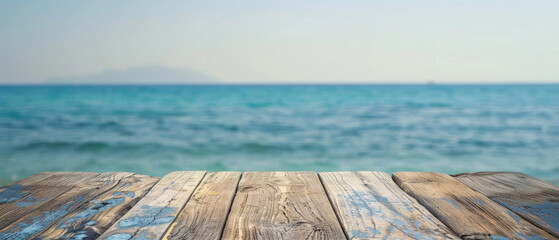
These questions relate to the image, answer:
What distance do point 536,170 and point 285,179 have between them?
6.06m

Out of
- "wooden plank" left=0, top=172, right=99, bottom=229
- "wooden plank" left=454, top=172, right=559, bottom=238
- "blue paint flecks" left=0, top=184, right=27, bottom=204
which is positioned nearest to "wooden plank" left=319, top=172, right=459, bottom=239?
"wooden plank" left=454, top=172, right=559, bottom=238

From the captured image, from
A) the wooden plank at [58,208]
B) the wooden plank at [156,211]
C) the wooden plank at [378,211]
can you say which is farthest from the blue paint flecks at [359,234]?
the wooden plank at [58,208]

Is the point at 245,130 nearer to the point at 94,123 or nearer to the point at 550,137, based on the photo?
the point at 94,123

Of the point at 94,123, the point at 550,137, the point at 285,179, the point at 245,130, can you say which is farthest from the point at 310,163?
the point at 94,123

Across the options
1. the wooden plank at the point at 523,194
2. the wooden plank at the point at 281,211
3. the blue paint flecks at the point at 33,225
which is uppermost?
the wooden plank at the point at 523,194

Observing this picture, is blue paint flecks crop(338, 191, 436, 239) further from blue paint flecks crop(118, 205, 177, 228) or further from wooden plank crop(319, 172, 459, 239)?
blue paint flecks crop(118, 205, 177, 228)

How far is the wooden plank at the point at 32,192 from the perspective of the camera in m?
1.11

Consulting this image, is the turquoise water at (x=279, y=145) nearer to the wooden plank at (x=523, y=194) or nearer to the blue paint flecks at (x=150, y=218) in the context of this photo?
the wooden plank at (x=523, y=194)

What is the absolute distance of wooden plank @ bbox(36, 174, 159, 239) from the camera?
0.95 meters

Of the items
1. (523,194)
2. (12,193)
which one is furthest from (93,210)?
(523,194)

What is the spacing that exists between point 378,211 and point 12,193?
1.13m

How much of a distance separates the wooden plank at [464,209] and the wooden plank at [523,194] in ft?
0.12

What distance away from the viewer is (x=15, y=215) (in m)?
1.09

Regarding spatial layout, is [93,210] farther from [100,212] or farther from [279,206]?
[279,206]
